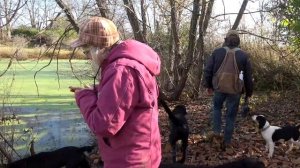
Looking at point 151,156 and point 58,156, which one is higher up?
point 151,156

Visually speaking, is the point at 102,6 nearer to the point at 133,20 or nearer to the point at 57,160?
the point at 133,20

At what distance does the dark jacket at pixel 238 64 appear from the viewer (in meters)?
6.58

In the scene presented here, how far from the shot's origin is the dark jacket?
6578 millimetres

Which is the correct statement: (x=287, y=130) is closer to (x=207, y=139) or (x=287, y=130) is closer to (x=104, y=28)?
(x=207, y=139)

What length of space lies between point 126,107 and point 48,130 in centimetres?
850

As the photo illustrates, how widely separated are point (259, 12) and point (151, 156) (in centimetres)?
979

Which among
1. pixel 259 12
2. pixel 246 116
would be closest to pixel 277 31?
pixel 259 12

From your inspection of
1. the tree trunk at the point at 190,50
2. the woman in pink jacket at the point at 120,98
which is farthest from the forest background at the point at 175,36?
the woman in pink jacket at the point at 120,98

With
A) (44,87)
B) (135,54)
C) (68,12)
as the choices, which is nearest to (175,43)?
(68,12)

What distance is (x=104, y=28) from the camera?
2439mm

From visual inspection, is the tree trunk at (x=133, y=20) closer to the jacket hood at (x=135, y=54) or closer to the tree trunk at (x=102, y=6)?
the tree trunk at (x=102, y=6)

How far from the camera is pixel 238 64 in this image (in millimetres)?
6602

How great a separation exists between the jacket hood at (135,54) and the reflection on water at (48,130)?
5.50 meters

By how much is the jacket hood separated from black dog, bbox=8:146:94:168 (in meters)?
4.06
